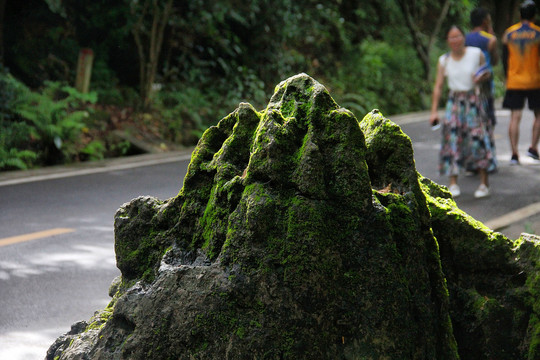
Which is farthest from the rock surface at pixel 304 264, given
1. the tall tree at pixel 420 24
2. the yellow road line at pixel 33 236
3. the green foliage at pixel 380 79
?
the tall tree at pixel 420 24

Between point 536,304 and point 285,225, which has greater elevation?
point 285,225

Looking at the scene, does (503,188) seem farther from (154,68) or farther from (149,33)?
(149,33)

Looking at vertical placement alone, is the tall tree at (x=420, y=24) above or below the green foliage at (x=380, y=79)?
above

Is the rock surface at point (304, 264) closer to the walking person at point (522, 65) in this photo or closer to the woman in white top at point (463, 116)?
the woman in white top at point (463, 116)

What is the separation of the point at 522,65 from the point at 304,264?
8415 millimetres

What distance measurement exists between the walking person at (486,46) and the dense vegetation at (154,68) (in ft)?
18.7

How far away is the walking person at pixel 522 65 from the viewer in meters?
9.95

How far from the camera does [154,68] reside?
14.5 m

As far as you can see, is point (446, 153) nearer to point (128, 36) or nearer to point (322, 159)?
point (322, 159)

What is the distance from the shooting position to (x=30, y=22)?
49.4ft

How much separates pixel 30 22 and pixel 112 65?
2013 mm

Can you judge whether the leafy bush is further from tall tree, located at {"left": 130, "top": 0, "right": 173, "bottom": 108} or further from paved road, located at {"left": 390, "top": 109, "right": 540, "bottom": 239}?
paved road, located at {"left": 390, "top": 109, "right": 540, "bottom": 239}

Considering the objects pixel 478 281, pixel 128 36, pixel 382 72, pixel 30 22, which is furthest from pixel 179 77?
pixel 478 281

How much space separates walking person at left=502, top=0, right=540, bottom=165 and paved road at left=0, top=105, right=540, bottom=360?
0.95 metres
